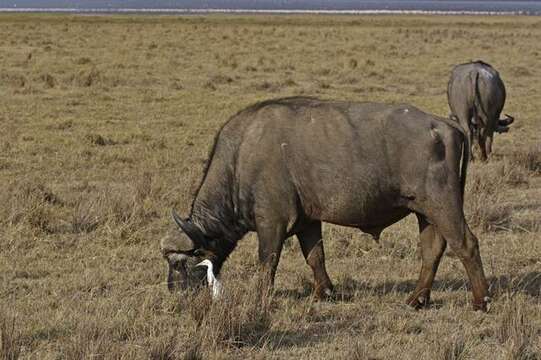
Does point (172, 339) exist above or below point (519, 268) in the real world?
above

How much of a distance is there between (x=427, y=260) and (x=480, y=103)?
760cm

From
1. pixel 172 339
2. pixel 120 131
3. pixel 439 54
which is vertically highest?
pixel 172 339

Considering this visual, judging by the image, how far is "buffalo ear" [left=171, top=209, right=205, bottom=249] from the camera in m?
6.56

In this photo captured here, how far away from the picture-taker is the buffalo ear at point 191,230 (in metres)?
6.56

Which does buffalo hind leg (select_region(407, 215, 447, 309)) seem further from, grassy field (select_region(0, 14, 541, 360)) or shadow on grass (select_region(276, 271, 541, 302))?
shadow on grass (select_region(276, 271, 541, 302))

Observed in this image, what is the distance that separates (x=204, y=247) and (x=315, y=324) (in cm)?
102

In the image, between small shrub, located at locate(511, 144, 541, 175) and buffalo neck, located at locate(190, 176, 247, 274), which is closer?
buffalo neck, located at locate(190, 176, 247, 274)

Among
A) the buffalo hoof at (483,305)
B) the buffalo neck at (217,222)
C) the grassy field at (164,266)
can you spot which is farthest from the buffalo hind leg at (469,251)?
the buffalo neck at (217,222)

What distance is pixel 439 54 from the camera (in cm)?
3591

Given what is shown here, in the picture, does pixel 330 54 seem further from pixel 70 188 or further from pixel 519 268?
pixel 519 268

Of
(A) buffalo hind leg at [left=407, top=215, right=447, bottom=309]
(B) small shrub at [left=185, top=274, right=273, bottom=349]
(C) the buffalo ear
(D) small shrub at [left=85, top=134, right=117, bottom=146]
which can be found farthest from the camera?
(D) small shrub at [left=85, top=134, right=117, bottom=146]

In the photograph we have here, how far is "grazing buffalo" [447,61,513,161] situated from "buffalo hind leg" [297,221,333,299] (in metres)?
7.19

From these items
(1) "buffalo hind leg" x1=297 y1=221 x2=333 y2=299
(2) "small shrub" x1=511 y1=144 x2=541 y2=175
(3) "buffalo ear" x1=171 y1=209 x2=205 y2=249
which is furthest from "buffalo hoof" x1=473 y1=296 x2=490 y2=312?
(2) "small shrub" x1=511 y1=144 x2=541 y2=175

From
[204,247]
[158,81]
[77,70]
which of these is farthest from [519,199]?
[77,70]
